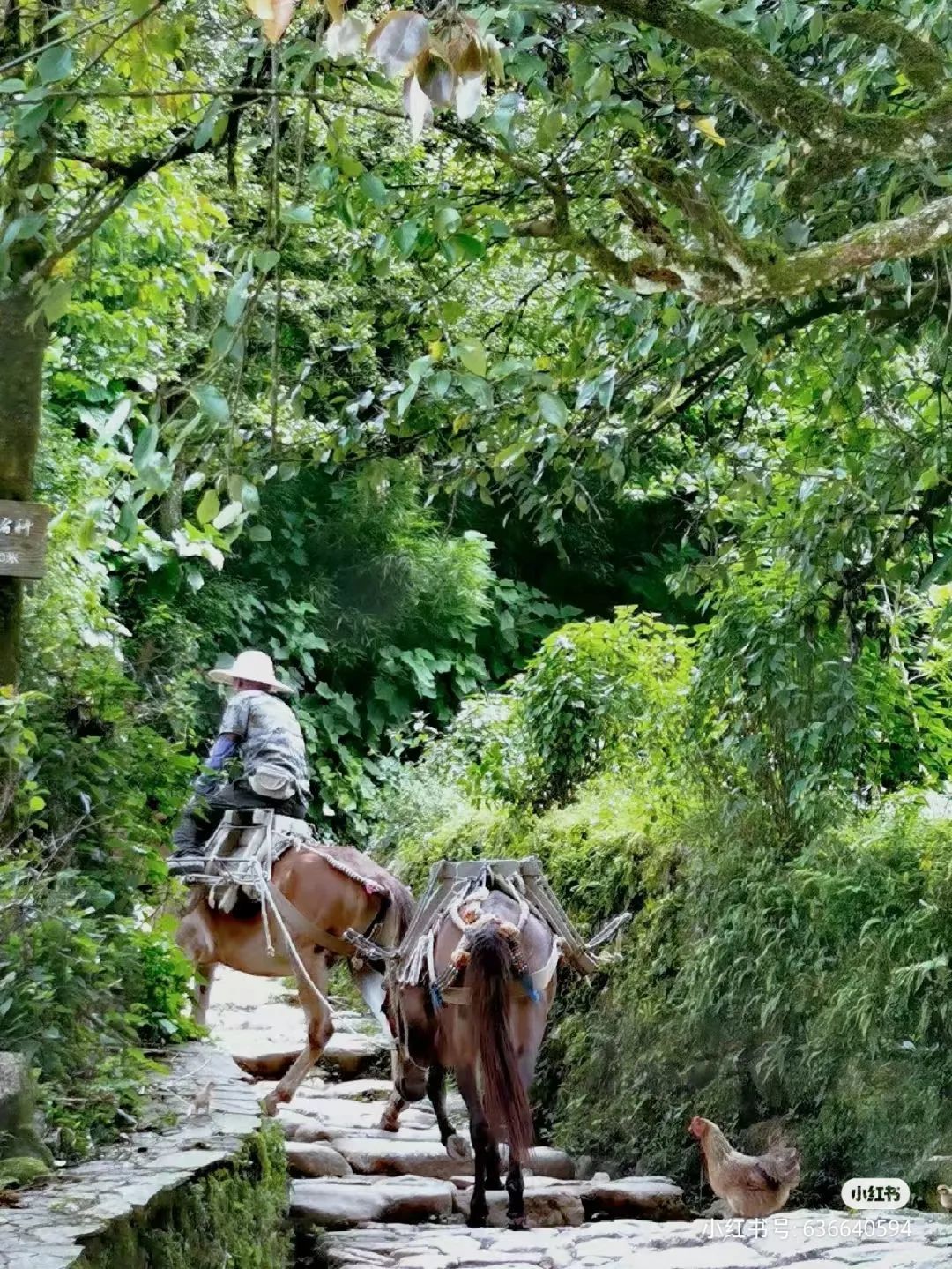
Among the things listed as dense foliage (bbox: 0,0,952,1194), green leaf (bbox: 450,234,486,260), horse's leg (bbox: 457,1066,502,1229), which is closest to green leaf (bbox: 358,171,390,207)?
dense foliage (bbox: 0,0,952,1194)

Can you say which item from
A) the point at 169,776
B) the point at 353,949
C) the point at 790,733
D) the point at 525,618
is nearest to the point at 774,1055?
the point at 790,733

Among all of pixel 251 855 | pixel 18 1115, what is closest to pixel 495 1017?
pixel 251 855

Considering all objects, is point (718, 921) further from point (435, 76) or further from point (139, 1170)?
point (435, 76)

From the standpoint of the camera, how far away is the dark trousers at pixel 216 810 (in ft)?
32.8

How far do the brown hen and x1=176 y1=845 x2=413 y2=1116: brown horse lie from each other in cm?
293

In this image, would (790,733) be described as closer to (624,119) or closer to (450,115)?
(450,115)

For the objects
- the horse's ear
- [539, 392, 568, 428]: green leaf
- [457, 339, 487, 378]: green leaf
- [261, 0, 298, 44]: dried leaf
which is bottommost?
the horse's ear

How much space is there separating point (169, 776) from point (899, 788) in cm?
413

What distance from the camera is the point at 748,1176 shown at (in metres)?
7.12

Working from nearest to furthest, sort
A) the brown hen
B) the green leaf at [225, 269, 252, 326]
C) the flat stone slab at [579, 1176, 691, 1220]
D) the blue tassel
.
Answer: the green leaf at [225, 269, 252, 326] < the brown hen < the blue tassel < the flat stone slab at [579, 1176, 691, 1220]

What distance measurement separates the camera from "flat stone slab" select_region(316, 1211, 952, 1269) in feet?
21.1

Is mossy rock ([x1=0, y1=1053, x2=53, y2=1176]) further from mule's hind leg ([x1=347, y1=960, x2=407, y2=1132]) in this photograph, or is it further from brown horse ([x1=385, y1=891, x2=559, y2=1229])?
mule's hind leg ([x1=347, y1=960, x2=407, y2=1132])

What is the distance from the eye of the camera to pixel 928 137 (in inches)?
150

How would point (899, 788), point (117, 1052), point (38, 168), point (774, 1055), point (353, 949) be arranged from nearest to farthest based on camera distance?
point (38, 168)
point (117, 1052)
point (774, 1055)
point (899, 788)
point (353, 949)
